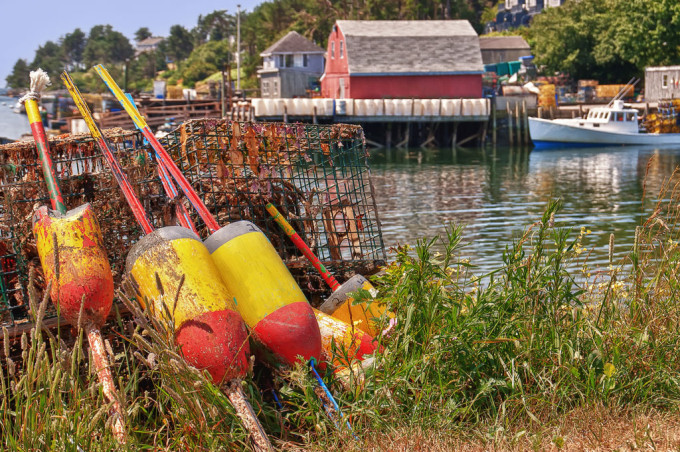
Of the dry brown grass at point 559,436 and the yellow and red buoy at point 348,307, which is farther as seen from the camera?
Answer: the yellow and red buoy at point 348,307

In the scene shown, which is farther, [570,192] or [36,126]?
[570,192]

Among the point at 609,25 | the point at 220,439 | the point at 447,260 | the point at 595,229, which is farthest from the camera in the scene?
the point at 609,25

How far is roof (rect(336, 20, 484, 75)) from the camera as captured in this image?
46.6 meters

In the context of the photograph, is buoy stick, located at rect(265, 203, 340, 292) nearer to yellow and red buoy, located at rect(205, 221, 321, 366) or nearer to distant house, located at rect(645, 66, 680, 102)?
yellow and red buoy, located at rect(205, 221, 321, 366)

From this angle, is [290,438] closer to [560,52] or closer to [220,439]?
[220,439]

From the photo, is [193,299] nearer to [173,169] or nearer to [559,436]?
[173,169]

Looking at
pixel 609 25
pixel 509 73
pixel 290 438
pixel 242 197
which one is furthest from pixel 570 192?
pixel 509 73

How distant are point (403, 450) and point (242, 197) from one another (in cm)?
244

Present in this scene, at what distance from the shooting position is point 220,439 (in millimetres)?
3438

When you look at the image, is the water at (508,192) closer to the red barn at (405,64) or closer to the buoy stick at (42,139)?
the buoy stick at (42,139)

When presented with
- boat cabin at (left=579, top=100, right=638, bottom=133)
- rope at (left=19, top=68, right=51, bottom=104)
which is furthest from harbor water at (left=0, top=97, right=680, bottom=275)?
rope at (left=19, top=68, right=51, bottom=104)

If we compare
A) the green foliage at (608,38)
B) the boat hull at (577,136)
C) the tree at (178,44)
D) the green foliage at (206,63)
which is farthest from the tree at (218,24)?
the boat hull at (577,136)

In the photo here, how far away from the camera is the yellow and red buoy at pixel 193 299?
357 cm

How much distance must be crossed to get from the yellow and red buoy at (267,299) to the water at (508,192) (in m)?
4.85
